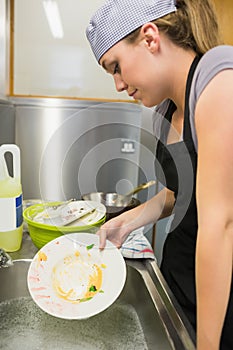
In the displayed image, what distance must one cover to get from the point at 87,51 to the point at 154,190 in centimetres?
128

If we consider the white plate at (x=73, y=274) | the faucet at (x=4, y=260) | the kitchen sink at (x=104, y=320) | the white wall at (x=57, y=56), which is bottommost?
the kitchen sink at (x=104, y=320)

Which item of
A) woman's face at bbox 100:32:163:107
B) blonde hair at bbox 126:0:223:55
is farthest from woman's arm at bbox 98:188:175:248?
blonde hair at bbox 126:0:223:55

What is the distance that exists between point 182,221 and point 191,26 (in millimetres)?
453

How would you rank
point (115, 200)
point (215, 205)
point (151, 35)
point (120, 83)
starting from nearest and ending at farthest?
1. point (215, 205)
2. point (151, 35)
3. point (120, 83)
4. point (115, 200)

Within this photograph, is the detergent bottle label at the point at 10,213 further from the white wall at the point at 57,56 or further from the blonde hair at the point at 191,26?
the white wall at the point at 57,56

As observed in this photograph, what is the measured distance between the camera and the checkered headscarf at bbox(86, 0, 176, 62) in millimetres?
652

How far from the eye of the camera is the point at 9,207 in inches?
36.2

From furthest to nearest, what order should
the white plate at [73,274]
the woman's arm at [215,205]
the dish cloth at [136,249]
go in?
1. the dish cloth at [136,249]
2. the white plate at [73,274]
3. the woman's arm at [215,205]

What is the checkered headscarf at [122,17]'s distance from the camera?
65 cm

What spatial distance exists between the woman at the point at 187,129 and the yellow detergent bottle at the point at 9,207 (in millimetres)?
262

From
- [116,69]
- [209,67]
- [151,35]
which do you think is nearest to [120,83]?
[116,69]

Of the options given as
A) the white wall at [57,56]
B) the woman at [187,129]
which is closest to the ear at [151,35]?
the woman at [187,129]

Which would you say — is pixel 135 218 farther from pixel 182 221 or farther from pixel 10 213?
pixel 10 213

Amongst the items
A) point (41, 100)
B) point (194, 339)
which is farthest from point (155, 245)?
point (194, 339)
